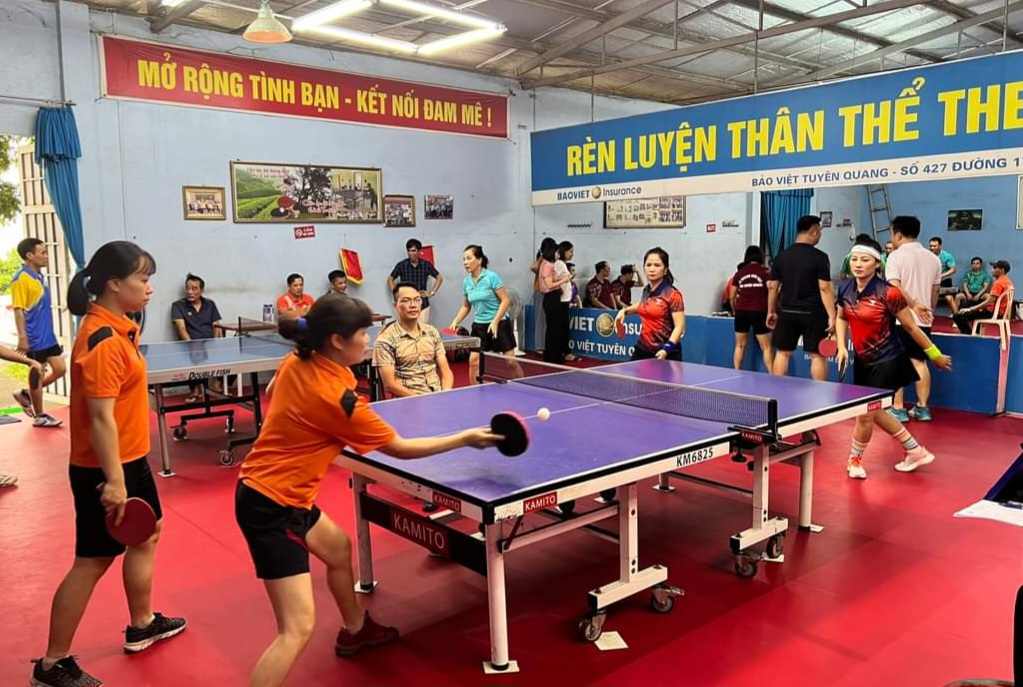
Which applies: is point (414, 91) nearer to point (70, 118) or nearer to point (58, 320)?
point (70, 118)

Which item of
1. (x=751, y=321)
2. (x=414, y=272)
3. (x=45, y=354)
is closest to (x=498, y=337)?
(x=751, y=321)

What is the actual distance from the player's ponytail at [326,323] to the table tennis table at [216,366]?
2.99 meters

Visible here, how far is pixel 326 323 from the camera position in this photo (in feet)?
8.39

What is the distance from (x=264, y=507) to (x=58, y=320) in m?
7.75

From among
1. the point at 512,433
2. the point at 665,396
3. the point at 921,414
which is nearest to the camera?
the point at 512,433

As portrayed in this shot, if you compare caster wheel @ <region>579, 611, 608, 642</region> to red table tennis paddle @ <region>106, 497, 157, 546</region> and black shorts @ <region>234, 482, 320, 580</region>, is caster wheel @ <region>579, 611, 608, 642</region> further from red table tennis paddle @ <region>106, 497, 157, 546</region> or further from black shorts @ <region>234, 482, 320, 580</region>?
red table tennis paddle @ <region>106, 497, 157, 546</region>

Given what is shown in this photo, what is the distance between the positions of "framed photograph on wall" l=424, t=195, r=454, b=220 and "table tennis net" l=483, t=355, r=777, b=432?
252 inches

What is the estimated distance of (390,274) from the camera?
36.0 ft

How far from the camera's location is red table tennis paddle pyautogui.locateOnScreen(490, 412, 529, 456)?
2709 mm

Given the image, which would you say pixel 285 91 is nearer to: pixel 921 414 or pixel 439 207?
pixel 439 207

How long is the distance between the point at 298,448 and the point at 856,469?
4.38 m

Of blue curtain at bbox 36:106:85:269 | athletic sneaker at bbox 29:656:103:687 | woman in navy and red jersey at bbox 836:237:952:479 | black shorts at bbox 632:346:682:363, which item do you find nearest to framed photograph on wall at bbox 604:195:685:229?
black shorts at bbox 632:346:682:363

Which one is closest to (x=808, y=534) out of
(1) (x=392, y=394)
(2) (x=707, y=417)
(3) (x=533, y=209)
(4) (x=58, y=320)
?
(2) (x=707, y=417)

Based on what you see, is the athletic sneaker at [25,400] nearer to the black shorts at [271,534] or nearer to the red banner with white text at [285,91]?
the red banner with white text at [285,91]
